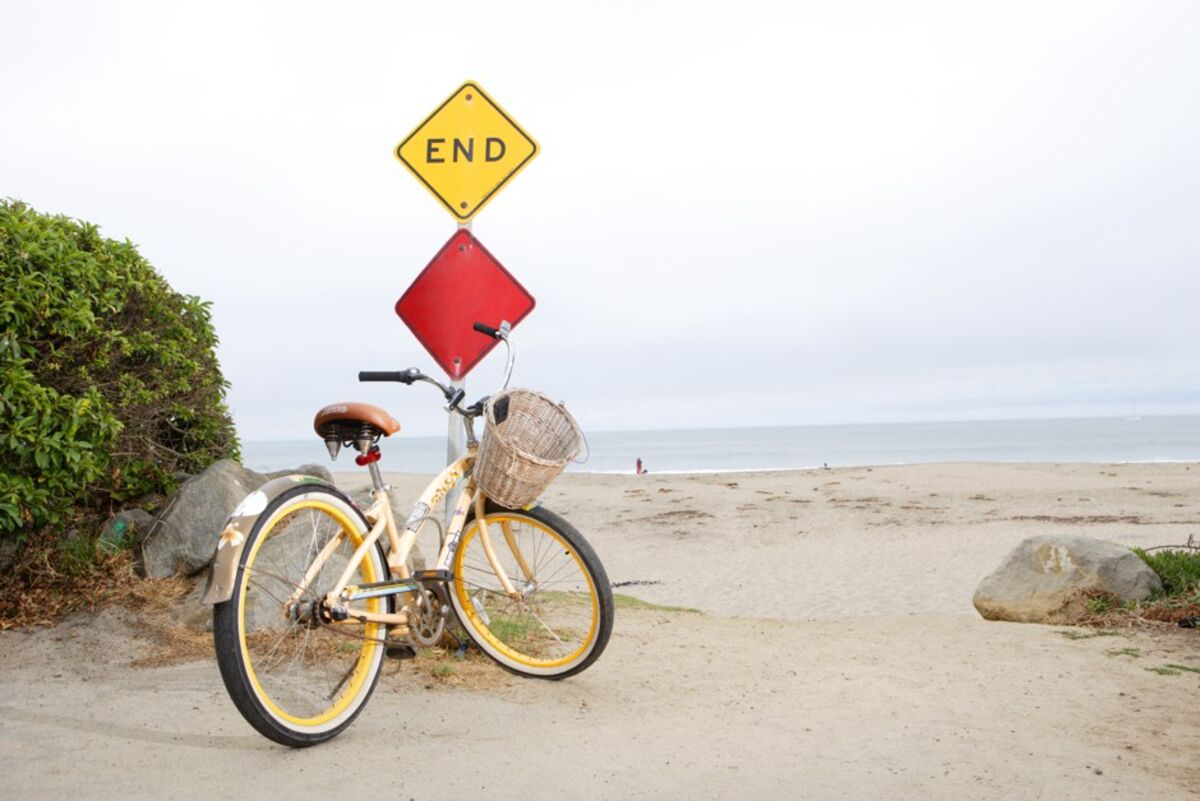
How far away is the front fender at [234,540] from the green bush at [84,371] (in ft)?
7.56

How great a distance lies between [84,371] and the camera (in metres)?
5.44

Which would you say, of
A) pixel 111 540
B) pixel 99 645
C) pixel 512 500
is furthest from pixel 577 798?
pixel 111 540

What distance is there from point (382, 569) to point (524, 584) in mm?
817

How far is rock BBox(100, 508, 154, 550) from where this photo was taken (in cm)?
606

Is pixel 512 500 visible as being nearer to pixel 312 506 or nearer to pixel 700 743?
pixel 312 506

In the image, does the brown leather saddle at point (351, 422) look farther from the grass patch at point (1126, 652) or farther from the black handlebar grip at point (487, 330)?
the grass patch at point (1126, 652)

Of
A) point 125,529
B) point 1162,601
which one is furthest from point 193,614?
point 1162,601

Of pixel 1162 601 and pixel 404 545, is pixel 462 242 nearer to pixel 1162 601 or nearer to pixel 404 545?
pixel 404 545

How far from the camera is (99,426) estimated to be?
5.45 metres

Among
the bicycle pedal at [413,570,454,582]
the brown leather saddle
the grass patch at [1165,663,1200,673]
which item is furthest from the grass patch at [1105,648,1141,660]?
the brown leather saddle

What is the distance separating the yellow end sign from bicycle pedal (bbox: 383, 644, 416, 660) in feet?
8.36

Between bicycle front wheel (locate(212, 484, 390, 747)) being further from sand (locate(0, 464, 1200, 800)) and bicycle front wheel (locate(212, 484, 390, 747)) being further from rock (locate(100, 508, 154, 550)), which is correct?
Result: rock (locate(100, 508, 154, 550))

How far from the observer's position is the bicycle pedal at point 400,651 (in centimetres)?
416

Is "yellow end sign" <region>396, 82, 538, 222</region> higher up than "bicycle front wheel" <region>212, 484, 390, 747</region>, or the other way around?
"yellow end sign" <region>396, 82, 538, 222</region>
